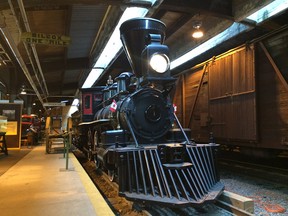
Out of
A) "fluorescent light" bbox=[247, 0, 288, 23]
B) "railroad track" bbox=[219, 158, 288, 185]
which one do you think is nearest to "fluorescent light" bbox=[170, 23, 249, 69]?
"fluorescent light" bbox=[247, 0, 288, 23]

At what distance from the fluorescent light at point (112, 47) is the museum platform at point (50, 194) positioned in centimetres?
461

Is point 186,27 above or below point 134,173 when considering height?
above

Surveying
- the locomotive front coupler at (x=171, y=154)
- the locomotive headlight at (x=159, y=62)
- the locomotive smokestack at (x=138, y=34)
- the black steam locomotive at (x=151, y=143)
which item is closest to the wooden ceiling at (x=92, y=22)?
the locomotive smokestack at (x=138, y=34)

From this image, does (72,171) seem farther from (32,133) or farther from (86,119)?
(32,133)

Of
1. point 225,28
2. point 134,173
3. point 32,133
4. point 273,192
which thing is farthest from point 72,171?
point 32,133

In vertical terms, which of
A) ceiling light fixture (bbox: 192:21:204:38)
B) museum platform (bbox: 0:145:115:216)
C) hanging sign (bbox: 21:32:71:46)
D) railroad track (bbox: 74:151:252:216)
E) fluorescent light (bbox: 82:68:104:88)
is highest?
fluorescent light (bbox: 82:68:104:88)

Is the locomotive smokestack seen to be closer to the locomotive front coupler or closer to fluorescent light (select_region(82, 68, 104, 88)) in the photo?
the locomotive front coupler

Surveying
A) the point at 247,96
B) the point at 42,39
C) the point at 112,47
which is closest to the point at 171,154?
the point at 247,96

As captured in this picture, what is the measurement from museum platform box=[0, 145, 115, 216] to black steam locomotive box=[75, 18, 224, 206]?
57 centimetres

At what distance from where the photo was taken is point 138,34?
6145 millimetres

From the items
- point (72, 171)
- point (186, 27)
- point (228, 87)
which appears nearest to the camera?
point (72, 171)

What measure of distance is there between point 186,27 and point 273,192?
252 inches

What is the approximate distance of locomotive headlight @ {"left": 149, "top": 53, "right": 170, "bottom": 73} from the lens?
222 inches

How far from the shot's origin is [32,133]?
1767 cm
